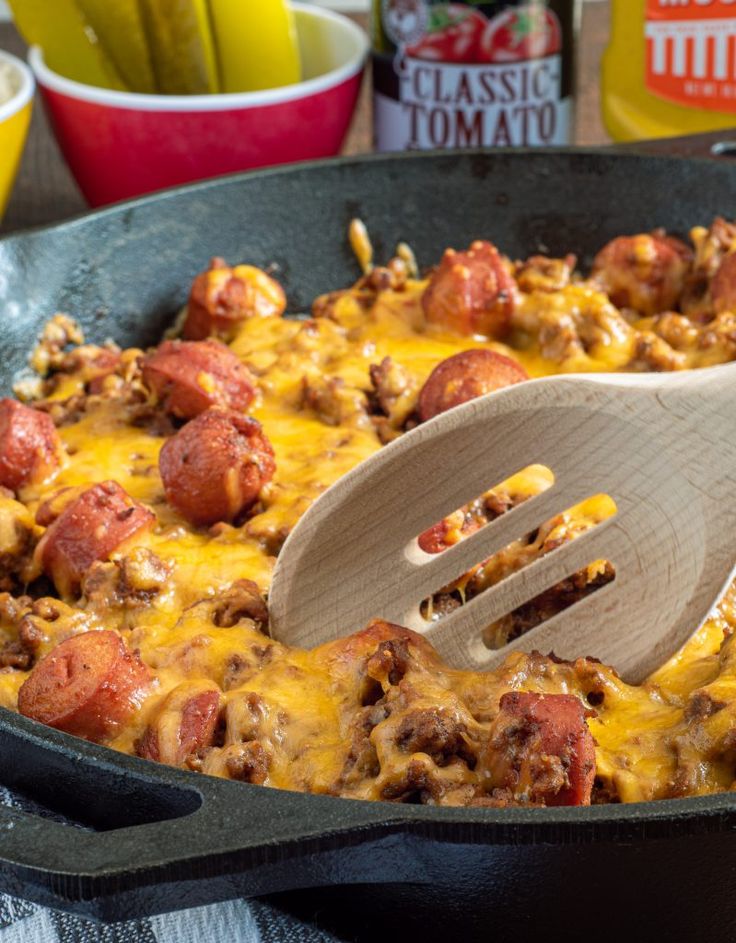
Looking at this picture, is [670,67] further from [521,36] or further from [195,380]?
[195,380]

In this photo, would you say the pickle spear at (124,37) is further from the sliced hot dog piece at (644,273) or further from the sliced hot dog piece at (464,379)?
the sliced hot dog piece at (464,379)

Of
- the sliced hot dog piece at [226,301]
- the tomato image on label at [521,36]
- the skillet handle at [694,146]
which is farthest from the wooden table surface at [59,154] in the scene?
the sliced hot dog piece at [226,301]

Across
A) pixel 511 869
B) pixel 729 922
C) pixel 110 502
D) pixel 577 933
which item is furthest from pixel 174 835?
pixel 110 502

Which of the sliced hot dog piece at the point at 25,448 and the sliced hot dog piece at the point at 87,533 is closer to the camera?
the sliced hot dog piece at the point at 87,533

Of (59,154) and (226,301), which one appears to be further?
(59,154)

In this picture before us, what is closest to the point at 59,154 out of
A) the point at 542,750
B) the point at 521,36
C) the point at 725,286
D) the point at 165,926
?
the point at 521,36

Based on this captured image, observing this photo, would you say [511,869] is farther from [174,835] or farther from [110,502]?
[110,502]

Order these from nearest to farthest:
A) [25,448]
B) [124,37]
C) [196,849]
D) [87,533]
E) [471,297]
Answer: [196,849] → [87,533] → [25,448] → [471,297] → [124,37]
